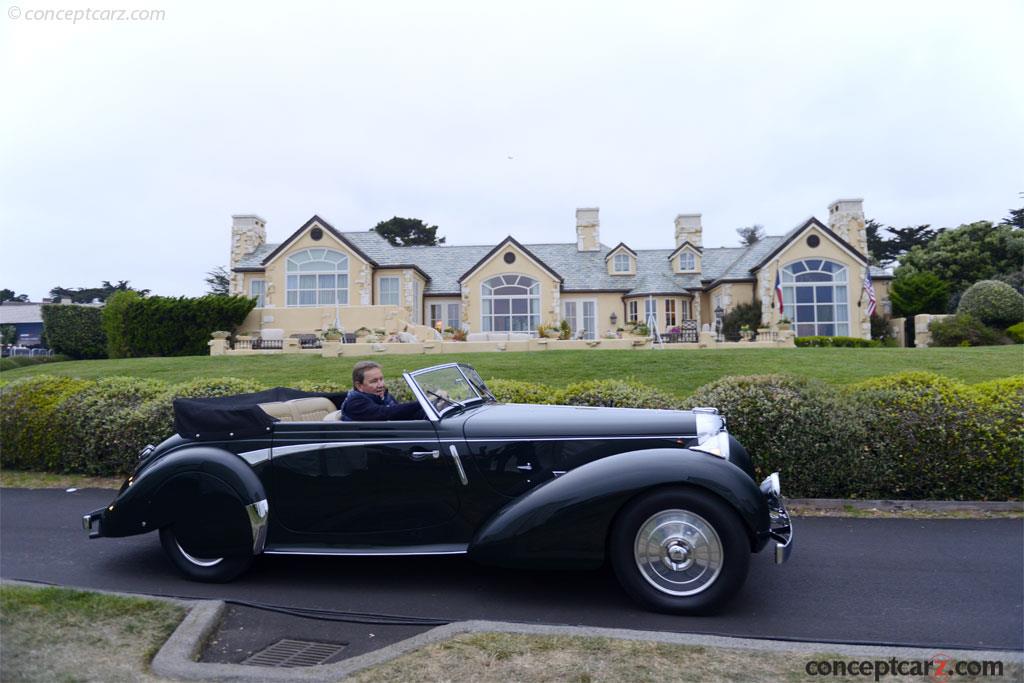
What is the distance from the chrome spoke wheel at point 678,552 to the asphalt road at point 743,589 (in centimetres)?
20

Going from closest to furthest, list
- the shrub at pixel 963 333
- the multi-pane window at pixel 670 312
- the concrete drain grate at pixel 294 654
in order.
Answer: the concrete drain grate at pixel 294 654 < the shrub at pixel 963 333 < the multi-pane window at pixel 670 312

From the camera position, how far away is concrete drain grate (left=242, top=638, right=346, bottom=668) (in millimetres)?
3285

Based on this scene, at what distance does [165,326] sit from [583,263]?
18.9 meters

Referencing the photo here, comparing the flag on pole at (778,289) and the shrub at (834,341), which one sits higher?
the flag on pole at (778,289)

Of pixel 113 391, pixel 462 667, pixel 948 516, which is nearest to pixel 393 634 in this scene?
pixel 462 667

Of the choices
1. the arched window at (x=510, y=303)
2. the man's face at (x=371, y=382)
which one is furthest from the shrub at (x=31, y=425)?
the arched window at (x=510, y=303)

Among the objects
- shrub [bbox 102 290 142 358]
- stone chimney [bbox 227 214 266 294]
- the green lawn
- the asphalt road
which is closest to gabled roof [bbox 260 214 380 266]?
stone chimney [bbox 227 214 266 294]

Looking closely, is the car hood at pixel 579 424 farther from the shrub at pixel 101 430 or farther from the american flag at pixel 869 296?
the american flag at pixel 869 296

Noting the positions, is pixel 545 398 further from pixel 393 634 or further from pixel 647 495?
pixel 393 634

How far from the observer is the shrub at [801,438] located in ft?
21.4

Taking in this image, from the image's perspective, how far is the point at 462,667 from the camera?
310 cm

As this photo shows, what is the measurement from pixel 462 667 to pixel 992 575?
372 cm

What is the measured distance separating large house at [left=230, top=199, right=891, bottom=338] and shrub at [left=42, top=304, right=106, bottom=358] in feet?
19.2

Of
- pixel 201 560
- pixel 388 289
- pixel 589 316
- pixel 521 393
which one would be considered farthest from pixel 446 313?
pixel 201 560
